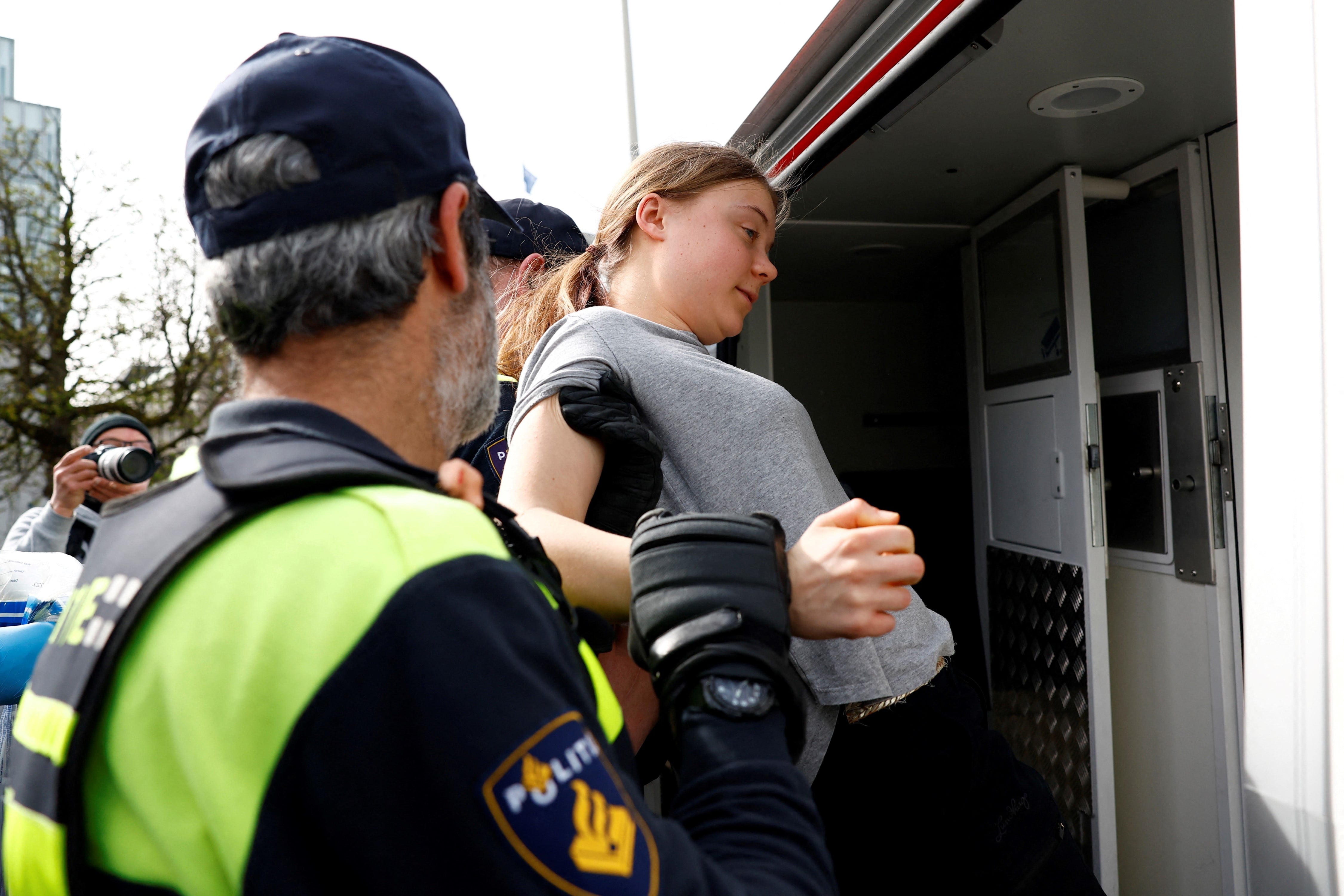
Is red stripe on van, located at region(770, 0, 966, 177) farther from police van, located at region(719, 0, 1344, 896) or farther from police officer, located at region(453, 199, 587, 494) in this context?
police officer, located at region(453, 199, 587, 494)

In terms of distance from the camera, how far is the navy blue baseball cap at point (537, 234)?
2.51 metres

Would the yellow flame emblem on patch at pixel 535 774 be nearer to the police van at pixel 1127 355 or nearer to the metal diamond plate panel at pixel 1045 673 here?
the police van at pixel 1127 355

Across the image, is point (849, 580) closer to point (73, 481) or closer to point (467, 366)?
point (467, 366)

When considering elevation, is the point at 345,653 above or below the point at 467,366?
below

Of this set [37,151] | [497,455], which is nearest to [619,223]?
[497,455]

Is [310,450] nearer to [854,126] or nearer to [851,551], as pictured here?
[851,551]

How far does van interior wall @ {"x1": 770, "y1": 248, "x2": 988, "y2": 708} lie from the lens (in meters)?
4.59

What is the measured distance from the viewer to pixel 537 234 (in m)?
2.61

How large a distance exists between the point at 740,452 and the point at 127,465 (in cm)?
252

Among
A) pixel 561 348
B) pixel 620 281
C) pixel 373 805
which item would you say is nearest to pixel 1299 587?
pixel 373 805

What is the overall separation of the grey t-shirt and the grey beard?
0.40m

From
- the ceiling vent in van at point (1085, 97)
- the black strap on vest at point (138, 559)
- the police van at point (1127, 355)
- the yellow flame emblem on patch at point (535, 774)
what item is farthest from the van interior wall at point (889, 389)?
the yellow flame emblem on patch at point (535, 774)

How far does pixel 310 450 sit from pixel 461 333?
24cm

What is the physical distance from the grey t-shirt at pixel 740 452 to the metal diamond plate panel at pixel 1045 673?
1598 mm
